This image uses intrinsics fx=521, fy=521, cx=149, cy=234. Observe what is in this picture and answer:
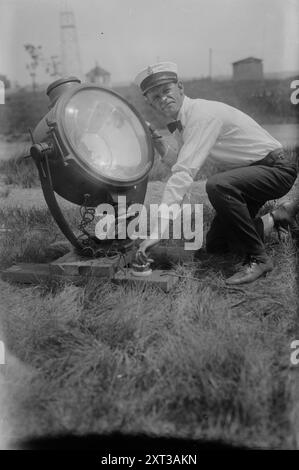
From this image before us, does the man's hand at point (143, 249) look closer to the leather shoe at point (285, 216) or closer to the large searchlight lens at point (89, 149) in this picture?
the large searchlight lens at point (89, 149)

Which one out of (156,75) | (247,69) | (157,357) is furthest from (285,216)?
(247,69)

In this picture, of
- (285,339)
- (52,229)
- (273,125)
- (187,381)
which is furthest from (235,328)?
(273,125)

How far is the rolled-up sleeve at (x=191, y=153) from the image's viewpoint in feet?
9.29

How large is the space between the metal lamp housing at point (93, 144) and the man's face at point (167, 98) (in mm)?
219

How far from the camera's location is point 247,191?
10.2 feet

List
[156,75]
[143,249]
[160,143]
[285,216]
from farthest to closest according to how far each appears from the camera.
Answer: [285,216] → [160,143] → [156,75] → [143,249]

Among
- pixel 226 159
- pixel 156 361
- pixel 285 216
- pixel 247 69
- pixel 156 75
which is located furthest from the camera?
pixel 247 69

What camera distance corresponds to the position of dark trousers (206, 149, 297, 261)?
9.87ft

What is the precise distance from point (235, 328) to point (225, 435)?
598mm

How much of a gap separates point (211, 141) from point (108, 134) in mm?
670

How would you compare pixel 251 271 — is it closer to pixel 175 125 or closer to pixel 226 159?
pixel 226 159

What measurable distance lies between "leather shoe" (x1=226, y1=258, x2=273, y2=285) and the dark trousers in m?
0.04

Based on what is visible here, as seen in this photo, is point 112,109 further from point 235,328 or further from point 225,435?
point 225,435

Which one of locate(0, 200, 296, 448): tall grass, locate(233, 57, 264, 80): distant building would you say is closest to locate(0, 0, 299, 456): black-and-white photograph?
locate(0, 200, 296, 448): tall grass
